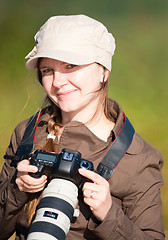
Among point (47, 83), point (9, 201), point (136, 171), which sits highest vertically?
point (47, 83)

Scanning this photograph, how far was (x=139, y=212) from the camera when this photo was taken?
2.52 ft

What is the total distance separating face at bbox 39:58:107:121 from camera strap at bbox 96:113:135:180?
103 millimetres

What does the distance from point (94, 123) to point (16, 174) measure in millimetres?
207

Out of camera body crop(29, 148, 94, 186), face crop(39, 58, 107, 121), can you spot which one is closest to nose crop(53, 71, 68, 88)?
face crop(39, 58, 107, 121)

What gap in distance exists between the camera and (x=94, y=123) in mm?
847

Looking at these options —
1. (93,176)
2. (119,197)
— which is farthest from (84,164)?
(119,197)

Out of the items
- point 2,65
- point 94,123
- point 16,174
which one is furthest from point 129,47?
point 16,174

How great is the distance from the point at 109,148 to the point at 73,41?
0.77 feet

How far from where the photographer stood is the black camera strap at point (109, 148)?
0.76m

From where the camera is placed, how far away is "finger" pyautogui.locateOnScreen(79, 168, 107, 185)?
69cm

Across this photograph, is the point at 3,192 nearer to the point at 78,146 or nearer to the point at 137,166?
the point at 78,146

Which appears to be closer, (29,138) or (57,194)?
(57,194)

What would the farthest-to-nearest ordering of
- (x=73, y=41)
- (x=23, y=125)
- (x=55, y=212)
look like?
1. (x=23, y=125)
2. (x=73, y=41)
3. (x=55, y=212)

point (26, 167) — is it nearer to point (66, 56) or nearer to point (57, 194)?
point (57, 194)
